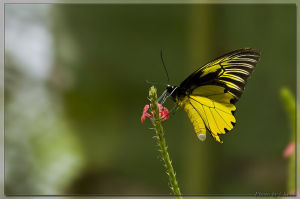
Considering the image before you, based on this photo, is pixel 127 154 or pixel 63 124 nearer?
pixel 127 154

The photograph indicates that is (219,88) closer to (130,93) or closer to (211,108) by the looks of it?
(211,108)

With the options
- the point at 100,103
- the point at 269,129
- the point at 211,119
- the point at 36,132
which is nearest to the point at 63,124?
the point at 36,132

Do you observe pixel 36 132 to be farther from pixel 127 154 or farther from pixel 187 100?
pixel 187 100

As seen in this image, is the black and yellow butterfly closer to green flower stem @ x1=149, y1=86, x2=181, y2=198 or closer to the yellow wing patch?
the yellow wing patch

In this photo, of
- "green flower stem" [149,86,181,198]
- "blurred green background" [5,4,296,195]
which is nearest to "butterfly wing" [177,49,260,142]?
"green flower stem" [149,86,181,198]

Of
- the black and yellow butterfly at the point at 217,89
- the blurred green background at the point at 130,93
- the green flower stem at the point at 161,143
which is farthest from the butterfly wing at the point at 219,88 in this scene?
the blurred green background at the point at 130,93

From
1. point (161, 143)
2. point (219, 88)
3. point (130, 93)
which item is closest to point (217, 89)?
point (219, 88)

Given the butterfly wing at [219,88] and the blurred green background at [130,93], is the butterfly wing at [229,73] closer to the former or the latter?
the butterfly wing at [219,88]
